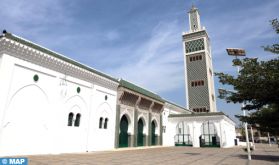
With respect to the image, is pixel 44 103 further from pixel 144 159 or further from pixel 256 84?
pixel 256 84

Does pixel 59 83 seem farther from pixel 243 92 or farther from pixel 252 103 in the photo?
pixel 252 103

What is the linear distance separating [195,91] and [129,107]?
72.9 ft

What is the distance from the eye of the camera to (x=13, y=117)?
10.7 metres

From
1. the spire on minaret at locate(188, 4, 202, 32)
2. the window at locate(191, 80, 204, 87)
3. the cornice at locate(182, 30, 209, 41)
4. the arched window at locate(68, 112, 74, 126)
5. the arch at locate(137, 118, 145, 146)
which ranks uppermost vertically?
the spire on minaret at locate(188, 4, 202, 32)

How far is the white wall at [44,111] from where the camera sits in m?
10.6

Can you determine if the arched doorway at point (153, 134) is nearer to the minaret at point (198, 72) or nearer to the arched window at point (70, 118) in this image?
the arched window at point (70, 118)

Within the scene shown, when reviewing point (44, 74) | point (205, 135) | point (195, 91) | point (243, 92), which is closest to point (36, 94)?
point (44, 74)

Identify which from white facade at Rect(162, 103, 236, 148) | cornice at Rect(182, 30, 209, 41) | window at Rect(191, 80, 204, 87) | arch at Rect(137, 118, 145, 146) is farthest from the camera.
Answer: cornice at Rect(182, 30, 209, 41)

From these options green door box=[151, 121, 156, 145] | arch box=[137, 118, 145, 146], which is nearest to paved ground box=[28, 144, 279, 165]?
arch box=[137, 118, 145, 146]

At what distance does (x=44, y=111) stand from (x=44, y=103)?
484 millimetres

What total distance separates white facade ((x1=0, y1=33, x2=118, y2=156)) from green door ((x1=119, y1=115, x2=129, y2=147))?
2.63m

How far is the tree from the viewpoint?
36.5 ft

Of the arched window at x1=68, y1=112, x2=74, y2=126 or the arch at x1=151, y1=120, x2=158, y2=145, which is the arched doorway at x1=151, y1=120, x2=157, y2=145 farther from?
the arched window at x1=68, y1=112, x2=74, y2=126

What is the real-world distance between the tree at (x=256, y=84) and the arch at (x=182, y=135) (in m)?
15.5
